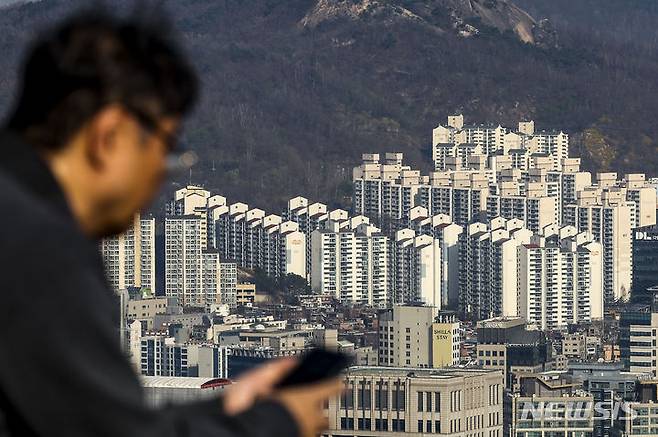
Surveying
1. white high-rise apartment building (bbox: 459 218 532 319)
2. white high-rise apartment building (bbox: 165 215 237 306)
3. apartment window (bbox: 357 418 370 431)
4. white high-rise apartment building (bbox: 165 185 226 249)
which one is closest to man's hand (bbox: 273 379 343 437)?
apartment window (bbox: 357 418 370 431)

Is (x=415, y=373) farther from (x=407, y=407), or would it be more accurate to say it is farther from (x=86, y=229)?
(x=86, y=229)

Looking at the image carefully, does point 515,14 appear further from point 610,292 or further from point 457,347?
point 457,347

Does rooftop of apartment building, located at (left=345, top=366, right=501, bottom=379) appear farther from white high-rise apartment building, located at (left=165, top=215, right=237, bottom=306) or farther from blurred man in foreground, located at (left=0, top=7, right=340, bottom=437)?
blurred man in foreground, located at (left=0, top=7, right=340, bottom=437)

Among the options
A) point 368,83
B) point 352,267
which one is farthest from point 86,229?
point 368,83

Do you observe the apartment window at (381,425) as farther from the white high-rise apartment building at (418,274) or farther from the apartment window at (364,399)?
the white high-rise apartment building at (418,274)

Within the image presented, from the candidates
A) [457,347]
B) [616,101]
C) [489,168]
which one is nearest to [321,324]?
[457,347]
